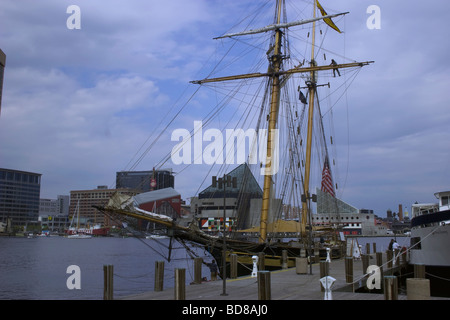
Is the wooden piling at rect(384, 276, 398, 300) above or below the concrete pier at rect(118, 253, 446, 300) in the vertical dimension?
above

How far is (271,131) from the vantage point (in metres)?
32.8

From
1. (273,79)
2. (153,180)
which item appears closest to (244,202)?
(273,79)

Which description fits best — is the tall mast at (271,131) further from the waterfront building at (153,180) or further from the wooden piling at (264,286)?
the wooden piling at (264,286)

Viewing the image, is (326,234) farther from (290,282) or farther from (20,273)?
(20,273)

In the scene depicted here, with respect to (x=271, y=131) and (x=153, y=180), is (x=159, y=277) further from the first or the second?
(x=271, y=131)

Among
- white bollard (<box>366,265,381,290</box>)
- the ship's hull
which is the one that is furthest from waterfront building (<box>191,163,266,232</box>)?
the ship's hull

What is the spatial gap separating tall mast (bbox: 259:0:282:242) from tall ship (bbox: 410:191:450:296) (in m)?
10.3

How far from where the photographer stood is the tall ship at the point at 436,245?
2314 cm

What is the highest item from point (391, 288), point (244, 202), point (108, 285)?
point (244, 202)

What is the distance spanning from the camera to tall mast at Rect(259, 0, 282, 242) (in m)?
31.7

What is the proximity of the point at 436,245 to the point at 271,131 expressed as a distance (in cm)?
1401

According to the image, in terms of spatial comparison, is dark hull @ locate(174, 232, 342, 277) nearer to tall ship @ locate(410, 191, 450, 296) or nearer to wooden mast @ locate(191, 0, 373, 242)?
wooden mast @ locate(191, 0, 373, 242)

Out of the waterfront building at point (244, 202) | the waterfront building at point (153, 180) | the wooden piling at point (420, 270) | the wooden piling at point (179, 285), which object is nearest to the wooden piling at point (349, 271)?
the wooden piling at point (420, 270)
